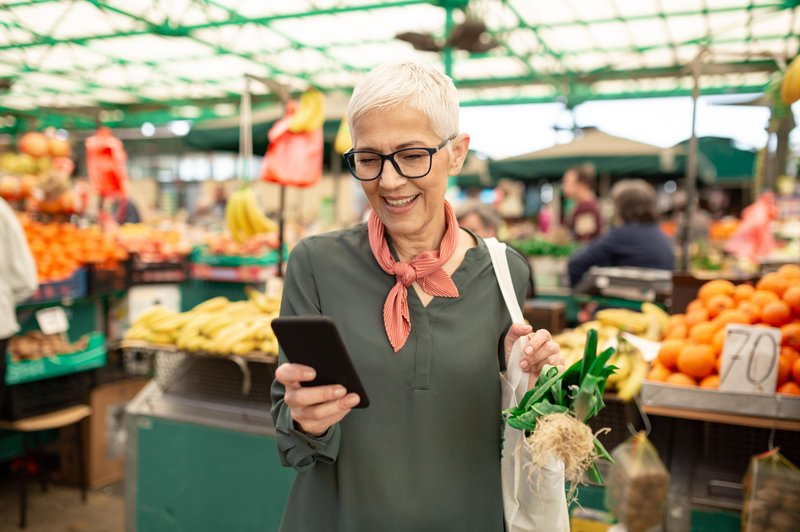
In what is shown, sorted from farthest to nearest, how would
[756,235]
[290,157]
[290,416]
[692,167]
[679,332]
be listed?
[756,235], [290,157], [692,167], [679,332], [290,416]

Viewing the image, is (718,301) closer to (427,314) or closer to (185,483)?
(427,314)

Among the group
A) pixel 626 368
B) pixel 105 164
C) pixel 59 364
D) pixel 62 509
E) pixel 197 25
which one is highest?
pixel 197 25

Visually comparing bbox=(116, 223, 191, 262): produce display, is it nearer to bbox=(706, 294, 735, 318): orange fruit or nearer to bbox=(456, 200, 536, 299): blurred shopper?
bbox=(456, 200, 536, 299): blurred shopper

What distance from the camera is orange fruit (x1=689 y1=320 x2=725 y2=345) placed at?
2.36 m

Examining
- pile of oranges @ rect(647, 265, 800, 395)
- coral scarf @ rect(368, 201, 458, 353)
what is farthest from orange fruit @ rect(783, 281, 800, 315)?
coral scarf @ rect(368, 201, 458, 353)

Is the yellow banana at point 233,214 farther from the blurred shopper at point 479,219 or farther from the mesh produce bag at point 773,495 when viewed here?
the mesh produce bag at point 773,495

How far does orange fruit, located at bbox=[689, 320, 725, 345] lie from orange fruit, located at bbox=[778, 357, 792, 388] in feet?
0.82

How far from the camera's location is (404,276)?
4.54 ft

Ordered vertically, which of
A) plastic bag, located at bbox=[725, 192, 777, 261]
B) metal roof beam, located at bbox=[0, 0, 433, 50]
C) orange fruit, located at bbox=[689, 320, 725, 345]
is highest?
metal roof beam, located at bbox=[0, 0, 433, 50]

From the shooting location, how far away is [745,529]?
2.14 metres

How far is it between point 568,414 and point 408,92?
71cm

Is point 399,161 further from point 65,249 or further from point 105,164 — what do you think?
point 105,164

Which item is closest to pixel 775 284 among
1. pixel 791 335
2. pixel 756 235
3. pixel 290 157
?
pixel 791 335

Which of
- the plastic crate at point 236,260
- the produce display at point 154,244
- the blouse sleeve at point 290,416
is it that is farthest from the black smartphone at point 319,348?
the produce display at point 154,244
